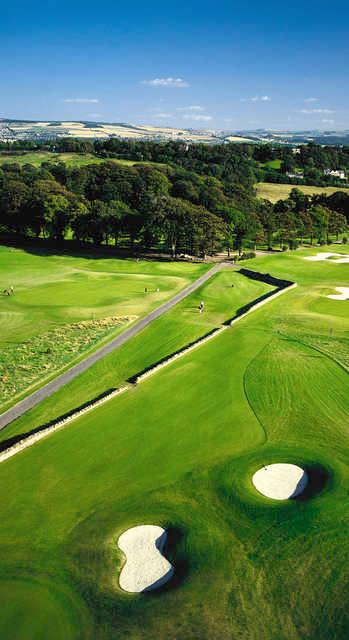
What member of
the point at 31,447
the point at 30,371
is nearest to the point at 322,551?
the point at 31,447

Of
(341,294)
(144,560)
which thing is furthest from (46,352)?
(341,294)

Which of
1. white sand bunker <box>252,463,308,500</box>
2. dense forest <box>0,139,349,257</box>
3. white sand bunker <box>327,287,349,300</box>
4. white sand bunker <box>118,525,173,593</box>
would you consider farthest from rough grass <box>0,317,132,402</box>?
dense forest <box>0,139,349,257</box>

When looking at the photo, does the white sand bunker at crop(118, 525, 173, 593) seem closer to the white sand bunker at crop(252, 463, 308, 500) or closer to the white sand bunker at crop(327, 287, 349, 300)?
the white sand bunker at crop(252, 463, 308, 500)

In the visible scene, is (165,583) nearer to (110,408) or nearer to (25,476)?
(25,476)

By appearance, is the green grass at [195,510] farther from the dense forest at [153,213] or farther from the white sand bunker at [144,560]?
the dense forest at [153,213]

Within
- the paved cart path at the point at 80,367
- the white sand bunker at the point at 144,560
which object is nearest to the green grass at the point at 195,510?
the white sand bunker at the point at 144,560

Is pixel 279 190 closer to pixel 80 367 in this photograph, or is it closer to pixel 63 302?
pixel 63 302
